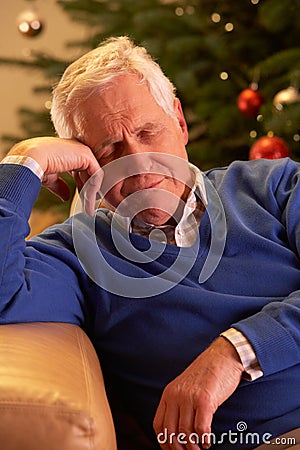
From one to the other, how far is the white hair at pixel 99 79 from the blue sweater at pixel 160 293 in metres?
0.20

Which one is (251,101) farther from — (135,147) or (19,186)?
(19,186)

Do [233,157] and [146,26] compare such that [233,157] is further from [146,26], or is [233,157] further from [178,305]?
[178,305]

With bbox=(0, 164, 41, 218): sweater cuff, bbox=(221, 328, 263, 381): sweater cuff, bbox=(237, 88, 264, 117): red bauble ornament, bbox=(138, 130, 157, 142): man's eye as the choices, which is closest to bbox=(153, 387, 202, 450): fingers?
bbox=(221, 328, 263, 381): sweater cuff

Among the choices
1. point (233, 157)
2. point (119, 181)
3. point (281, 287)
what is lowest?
point (233, 157)

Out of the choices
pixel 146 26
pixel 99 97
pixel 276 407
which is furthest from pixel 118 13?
pixel 276 407

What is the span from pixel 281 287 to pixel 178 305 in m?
0.18

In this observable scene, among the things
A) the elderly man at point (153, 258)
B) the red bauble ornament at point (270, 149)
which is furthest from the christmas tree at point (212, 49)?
the elderly man at point (153, 258)

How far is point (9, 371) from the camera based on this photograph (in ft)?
2.70

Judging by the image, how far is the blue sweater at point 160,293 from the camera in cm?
107

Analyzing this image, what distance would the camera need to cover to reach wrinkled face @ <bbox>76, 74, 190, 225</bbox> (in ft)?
4.07

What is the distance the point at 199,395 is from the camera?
3.20ft

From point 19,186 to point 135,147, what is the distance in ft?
0.80

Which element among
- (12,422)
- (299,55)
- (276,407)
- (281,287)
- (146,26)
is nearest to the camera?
(12,422)

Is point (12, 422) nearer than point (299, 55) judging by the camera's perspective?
Yes
